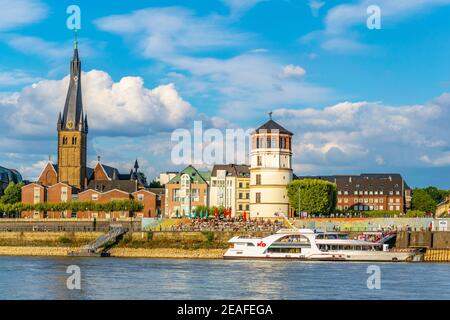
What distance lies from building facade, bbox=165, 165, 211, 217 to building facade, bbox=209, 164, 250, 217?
1.54 meters

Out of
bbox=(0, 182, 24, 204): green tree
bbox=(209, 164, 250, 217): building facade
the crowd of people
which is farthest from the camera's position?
bbox=(0, 182, 24, 204): green tree

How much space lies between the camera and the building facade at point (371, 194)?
152125 millimetres

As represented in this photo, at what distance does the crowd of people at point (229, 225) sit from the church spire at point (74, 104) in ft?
155

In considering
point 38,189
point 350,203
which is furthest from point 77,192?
point 350,203

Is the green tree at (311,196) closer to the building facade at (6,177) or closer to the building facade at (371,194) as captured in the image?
the building facade at (371,194)

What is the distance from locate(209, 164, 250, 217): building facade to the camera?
4796 inches

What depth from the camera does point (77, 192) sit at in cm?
12712

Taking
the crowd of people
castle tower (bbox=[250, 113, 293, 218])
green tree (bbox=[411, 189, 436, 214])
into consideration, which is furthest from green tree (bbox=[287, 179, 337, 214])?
green tree (bbox=[411, 189, 436, 214])

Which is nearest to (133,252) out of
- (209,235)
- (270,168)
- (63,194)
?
(209,235)

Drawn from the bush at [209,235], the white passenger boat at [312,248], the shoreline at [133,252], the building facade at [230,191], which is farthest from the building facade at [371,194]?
the white passenger boat at [312,248]

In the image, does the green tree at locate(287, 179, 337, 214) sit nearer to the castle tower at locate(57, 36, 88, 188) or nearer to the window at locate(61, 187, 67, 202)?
the window at locate(61, 187, 67, 202)

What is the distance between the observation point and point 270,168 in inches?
3873

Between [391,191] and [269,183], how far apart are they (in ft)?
196

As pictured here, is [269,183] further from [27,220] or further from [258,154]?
[27,220]
